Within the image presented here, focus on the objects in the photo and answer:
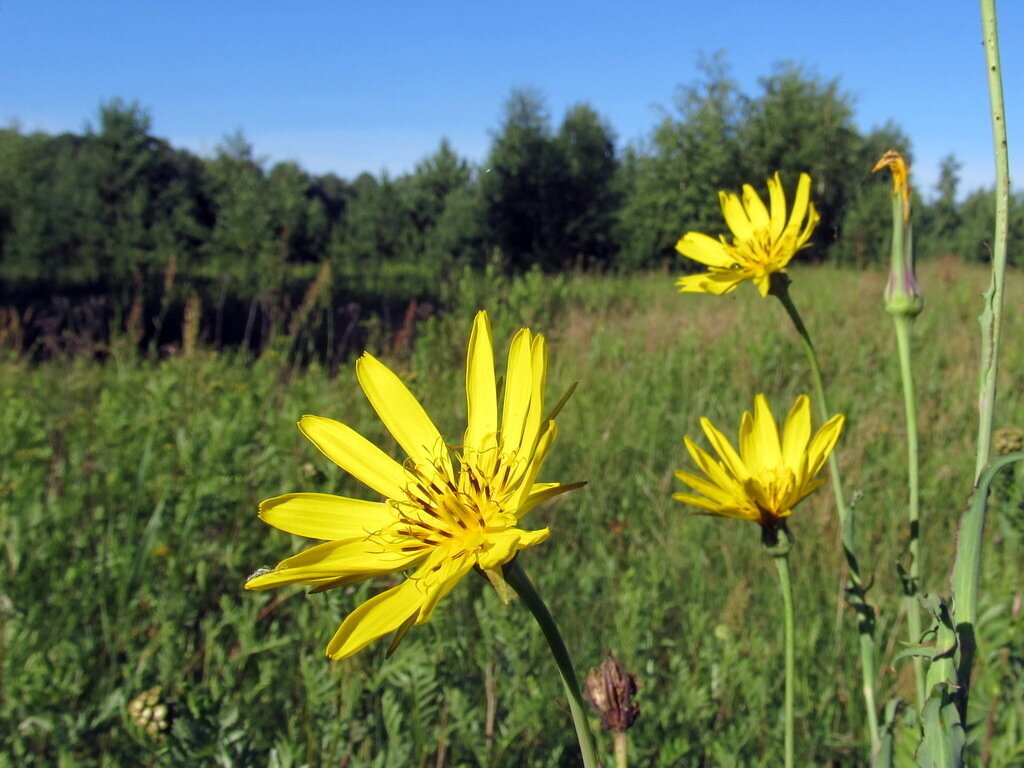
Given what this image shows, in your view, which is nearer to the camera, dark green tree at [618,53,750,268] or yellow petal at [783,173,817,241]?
yellow petal at [783,173,817,241]

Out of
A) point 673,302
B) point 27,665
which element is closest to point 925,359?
point 673,302

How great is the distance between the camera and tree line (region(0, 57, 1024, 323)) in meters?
14.0

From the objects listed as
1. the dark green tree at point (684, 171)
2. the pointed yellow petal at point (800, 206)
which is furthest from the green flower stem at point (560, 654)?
the dark green tree at point (684, 171)

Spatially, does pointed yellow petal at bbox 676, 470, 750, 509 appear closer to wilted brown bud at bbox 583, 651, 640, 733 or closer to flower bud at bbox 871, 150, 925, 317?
wilted brown bud at bbox 583, 651, 640, 733

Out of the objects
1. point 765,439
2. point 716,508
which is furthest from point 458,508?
point 765,439

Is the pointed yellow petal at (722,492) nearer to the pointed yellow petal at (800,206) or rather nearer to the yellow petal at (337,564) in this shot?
the yellow petal at (337,564)

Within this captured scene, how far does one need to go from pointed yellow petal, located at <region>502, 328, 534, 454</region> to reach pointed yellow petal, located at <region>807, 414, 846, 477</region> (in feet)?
1.46

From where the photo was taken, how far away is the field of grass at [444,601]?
59.3 inches

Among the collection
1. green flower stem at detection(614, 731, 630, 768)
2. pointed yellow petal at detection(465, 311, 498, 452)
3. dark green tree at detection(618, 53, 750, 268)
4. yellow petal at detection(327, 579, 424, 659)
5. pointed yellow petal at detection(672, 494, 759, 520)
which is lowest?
green flower stem at detection(614, 731, 630, 768)

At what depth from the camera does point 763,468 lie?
1206 mm

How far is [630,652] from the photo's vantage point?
5.82 feet

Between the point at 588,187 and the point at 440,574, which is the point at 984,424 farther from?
the point at 588,187

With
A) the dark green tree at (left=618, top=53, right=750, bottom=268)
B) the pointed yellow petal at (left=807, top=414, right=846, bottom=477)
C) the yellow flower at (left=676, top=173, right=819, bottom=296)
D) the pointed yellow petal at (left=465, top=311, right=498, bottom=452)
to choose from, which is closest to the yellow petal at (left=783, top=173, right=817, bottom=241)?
the yellow flower at (left=676, top=173, right=819, bottom=296)

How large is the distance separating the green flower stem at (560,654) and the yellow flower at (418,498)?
0.07 feet
